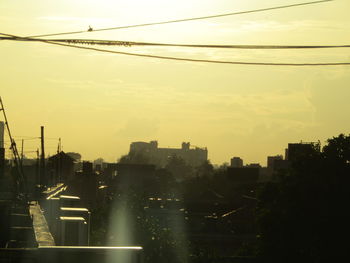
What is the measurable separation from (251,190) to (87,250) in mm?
73020

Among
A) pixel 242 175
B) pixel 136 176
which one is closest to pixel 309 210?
pixel 242 175

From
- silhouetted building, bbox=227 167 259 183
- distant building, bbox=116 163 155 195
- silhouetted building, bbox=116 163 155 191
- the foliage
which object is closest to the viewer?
the foliage

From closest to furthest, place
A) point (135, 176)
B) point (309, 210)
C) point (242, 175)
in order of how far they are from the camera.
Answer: point (309, 210) → point (242, 175) → point (135, 176)

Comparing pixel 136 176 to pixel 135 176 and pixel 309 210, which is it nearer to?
pixel 135 176

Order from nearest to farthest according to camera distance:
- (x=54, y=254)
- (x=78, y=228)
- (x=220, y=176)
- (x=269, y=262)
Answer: (x=54, y=254), (x=78, y=228), (x=269, y=262), (x=220, y=176)

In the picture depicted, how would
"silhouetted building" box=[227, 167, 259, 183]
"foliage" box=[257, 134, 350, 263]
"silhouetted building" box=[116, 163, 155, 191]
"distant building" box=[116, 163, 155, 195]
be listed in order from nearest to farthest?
"foliage" box=[257, 134, 350, 263], "silhouetted building" box=[227, 167, 259, 183], "distant building" box=[116, 163, 155, 195], "silhouetted building" box=[116, 163, 155, 191]

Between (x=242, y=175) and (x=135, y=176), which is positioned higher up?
(x=242, y=175)

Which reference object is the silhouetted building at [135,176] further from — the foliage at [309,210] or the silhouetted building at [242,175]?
the foliage at [309,210]

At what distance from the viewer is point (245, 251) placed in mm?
47312

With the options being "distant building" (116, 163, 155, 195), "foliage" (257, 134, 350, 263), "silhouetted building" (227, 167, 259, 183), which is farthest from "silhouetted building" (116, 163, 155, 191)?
"foliage" (257, 134, 350, 263)

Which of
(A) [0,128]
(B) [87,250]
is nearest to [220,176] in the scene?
(A) [0,128]

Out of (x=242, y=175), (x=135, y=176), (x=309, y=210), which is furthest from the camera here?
(x=135, y=176)

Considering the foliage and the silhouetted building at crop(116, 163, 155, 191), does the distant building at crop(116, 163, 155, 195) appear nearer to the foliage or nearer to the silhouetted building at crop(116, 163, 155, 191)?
the silhouetted building at crop(116, 163, 155, 191)

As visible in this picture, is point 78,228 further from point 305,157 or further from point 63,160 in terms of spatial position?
point 63,160
